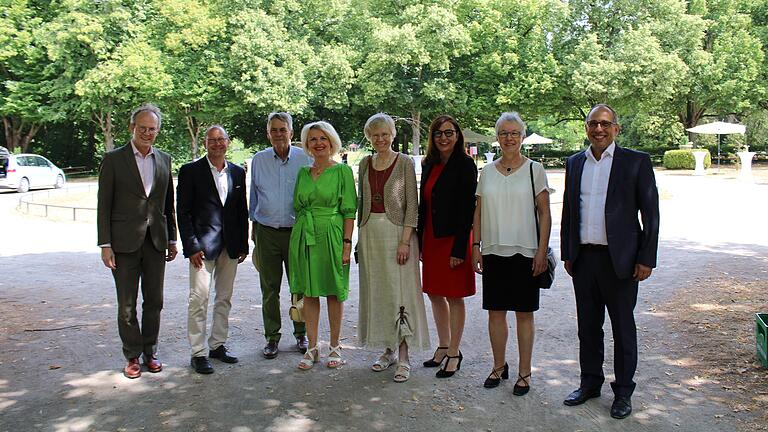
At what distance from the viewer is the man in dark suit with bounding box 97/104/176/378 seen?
4926mm

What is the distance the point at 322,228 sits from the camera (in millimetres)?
5062

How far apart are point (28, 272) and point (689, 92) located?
35866 mm

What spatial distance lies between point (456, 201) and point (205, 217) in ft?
6.48

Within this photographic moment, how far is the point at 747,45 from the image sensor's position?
35.9 metres

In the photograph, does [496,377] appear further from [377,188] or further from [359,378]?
[377,188]

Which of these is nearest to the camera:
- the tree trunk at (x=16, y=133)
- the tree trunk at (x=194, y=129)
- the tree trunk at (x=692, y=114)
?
the tree trunk at (x=16, y=133)

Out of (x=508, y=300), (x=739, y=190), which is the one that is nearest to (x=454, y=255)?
(x=508, y=300)

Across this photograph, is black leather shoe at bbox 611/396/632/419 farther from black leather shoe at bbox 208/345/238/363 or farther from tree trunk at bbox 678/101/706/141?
tree trunk at bbox 678/101/706/141

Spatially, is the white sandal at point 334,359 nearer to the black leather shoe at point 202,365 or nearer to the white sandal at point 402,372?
the white sandal at point 402,372

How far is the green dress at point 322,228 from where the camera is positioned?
506 cm

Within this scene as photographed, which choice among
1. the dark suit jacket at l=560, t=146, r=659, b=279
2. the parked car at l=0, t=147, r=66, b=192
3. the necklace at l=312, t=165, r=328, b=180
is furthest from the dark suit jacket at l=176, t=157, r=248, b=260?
the parked car at l=0, t=147, r=66, b=192

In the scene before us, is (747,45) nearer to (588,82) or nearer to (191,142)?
(588,82)

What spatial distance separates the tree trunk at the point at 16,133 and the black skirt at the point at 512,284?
3823 centimetres

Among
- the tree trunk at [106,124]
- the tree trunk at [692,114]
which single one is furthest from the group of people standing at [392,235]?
the tree trunk at [692,114]
